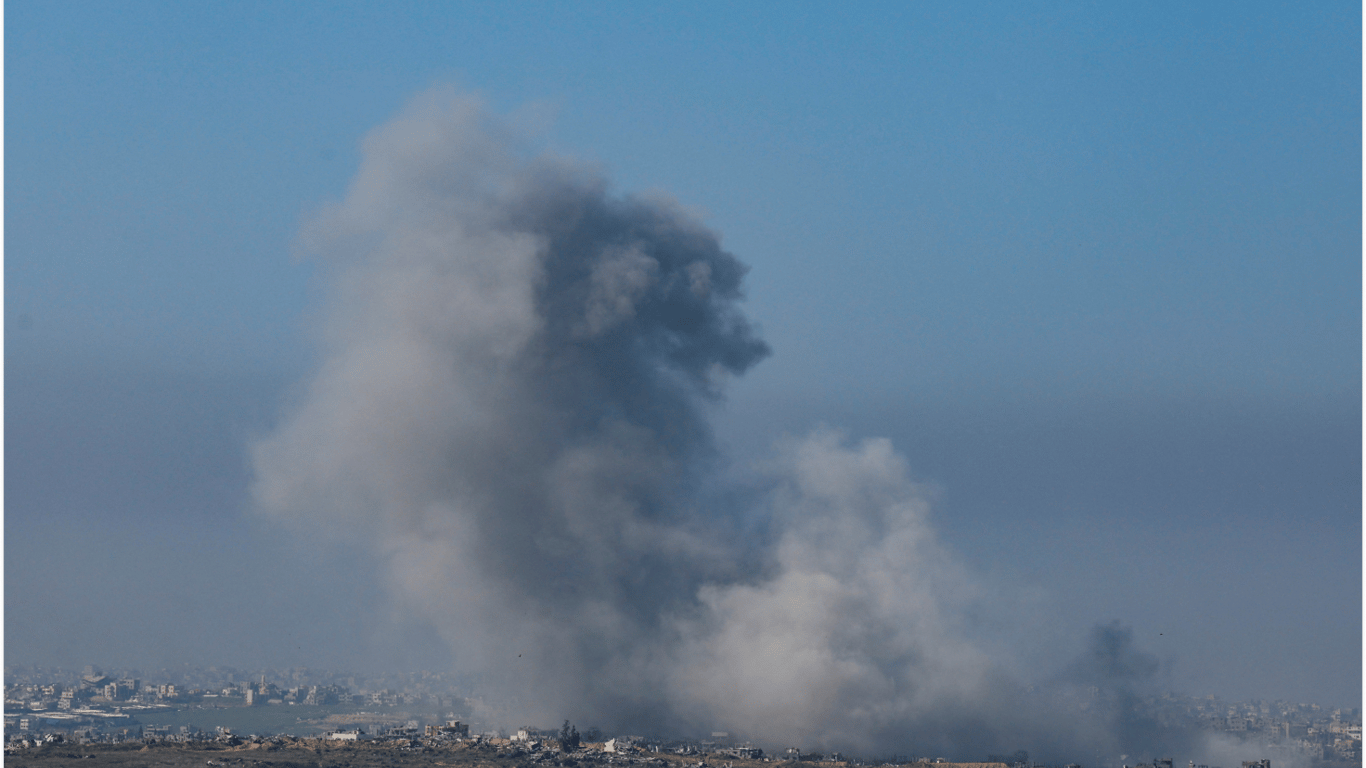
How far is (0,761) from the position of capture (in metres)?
66.1

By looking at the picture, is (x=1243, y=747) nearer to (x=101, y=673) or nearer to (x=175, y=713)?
(x=175, y=713)

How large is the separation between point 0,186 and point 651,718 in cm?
4163

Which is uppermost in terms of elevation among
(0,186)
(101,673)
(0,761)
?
(0,186)

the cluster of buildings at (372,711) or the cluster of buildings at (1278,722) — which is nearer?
the cluster of buildings at (372,711)

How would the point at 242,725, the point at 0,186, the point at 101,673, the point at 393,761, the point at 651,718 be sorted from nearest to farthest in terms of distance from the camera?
the point at 0,186
the point at 393,761
the point at 651,718
the point at 242,725
the point at 101,673

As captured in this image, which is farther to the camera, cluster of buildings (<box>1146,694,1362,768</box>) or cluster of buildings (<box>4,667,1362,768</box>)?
cluster of buildings (<box>1146,694,1362,768</box>)

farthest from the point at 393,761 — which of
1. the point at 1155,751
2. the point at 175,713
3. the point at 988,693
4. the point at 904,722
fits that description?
the point at 175,713

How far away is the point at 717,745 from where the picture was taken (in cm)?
7575

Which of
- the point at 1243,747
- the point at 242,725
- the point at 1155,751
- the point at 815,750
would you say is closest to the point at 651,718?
the point at 815,750

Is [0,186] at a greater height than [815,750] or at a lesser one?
greater

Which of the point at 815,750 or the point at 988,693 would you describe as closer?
the point at 815,750

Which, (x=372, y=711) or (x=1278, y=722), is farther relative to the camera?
(x=372, y=711)

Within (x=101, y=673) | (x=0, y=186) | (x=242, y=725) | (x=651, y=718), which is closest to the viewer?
(x=0, y=186)

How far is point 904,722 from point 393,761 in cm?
2505
